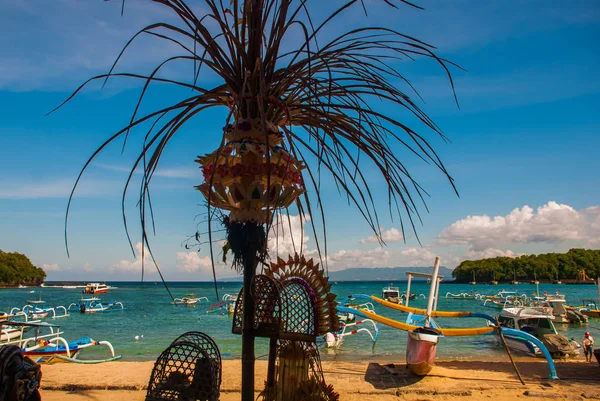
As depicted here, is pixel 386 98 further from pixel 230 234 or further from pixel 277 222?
pixel 230 234

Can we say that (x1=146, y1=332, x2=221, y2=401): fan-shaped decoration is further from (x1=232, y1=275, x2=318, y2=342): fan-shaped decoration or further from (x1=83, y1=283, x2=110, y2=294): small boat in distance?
(x1=83, y1=283, x2=110, y2=294): small boat in distance

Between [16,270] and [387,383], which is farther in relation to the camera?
[16,270]

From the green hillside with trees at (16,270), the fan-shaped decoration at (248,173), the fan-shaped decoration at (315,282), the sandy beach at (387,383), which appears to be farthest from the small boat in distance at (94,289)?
the fan-shaped decoration at (248,173)

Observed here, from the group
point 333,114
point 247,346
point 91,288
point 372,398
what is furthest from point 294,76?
point 91,288

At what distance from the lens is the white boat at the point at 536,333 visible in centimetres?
1521

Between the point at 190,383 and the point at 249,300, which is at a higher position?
the point at 249,300

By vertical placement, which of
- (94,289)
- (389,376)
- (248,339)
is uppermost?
(248,339)

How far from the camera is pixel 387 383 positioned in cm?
882

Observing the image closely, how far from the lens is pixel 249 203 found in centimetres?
291

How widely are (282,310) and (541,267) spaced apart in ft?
430

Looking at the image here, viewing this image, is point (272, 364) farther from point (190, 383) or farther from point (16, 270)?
point (16, 270)

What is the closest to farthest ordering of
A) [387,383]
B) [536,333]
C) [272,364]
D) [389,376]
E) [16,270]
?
[272,364] < [387,383] < [389,376] < [536,333] < [16,270]

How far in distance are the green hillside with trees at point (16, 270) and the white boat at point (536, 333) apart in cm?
11268

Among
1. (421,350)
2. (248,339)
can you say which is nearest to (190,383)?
(248,339)
